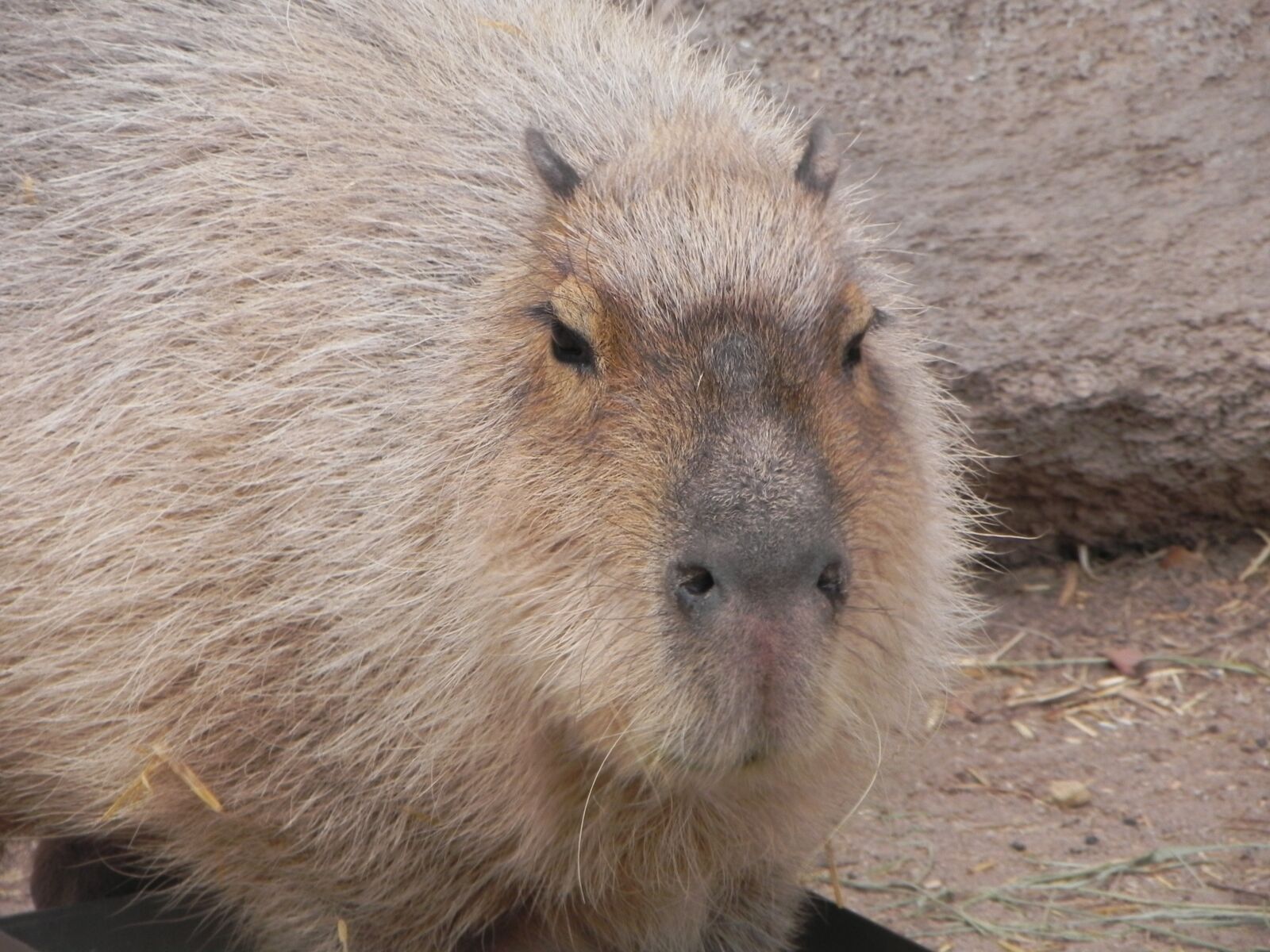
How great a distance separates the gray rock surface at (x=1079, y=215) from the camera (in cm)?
507

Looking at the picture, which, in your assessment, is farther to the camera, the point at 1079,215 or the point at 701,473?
the point at 1079,215

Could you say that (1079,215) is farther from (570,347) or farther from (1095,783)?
(570,347)

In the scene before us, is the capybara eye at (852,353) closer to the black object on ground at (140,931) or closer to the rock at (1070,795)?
the black object on ground at (140,931)

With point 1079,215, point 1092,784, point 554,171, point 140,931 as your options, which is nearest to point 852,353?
point 554,171

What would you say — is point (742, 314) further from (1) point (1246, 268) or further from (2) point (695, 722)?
(1) point (1246, 268)

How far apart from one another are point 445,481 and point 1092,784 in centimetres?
259

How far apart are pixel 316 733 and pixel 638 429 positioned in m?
0.93

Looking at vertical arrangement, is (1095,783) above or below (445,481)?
below

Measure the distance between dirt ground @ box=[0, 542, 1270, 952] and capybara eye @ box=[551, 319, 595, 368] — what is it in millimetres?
1493

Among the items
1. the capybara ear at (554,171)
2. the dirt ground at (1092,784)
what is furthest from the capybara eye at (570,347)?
the dirt ground at (1092,784)

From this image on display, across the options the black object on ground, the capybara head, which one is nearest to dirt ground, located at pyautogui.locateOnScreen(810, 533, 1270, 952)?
the black object on ground

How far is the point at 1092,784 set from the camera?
15.2 ft

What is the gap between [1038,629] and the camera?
17.7 ft

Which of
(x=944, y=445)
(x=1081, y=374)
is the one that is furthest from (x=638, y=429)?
(x=1081, y=374)
